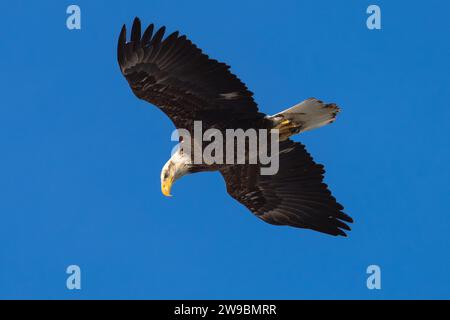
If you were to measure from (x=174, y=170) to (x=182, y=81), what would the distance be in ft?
5.82

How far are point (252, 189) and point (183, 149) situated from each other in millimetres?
1659

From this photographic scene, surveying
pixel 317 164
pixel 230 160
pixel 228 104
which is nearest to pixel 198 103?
pixel 228 104

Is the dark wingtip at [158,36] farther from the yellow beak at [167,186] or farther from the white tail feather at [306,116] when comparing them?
the yellow beak at [167,186]

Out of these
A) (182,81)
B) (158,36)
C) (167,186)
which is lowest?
(167,186)

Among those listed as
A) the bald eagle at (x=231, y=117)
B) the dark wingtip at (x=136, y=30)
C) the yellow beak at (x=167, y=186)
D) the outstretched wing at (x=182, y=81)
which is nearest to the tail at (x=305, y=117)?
the bald eagle at (x=231, y=117)

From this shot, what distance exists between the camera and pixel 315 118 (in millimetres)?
14883

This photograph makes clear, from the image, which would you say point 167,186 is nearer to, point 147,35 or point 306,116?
point 306,116

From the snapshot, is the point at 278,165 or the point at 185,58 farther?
the point at 278,165

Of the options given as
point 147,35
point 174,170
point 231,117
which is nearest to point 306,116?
point 231,117

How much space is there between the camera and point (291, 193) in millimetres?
16094

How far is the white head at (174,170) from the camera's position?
15.3m

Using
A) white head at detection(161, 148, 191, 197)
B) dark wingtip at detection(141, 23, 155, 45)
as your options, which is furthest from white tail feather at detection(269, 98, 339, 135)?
dark wingtip at detection(141, 23, 155, 45)

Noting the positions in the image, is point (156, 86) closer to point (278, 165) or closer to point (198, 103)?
point (198, 103)

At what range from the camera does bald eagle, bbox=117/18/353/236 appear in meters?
13.9
